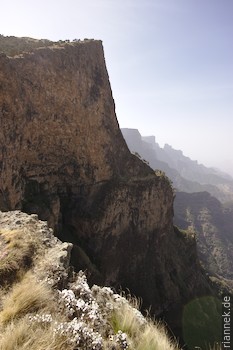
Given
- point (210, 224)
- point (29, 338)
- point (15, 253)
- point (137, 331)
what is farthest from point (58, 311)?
point (210, 224)

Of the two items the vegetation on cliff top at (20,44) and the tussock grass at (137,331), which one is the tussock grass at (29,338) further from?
the vegetation on cliff top at (20,44)

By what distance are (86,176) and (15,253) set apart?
33.5 metres

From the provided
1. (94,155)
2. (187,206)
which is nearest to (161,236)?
(94,155)

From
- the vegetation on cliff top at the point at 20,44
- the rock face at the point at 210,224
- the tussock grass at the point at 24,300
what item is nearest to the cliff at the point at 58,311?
the tussock grass at the point at 24,300

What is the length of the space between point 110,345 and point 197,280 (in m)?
55.2

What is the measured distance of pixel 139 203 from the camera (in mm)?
46156

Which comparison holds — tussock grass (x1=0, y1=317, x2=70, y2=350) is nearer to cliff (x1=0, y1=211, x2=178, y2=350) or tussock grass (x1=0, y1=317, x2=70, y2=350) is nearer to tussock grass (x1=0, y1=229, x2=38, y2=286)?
cliff (x1=0, y1=211, x2=178, y2=350)

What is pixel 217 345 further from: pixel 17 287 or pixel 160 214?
pixel 160 214

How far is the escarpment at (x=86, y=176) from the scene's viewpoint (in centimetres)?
2989

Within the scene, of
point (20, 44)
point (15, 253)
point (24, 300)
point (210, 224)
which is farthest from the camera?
point (210, 224)

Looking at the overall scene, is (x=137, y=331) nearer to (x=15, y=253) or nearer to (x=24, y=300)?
(x=24, y=300)

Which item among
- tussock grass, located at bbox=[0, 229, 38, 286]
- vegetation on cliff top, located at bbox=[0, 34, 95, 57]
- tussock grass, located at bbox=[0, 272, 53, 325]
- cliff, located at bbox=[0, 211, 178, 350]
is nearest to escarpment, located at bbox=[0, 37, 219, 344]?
vegetation on cliff top, located at bbox=[0, 34, 95, 57]

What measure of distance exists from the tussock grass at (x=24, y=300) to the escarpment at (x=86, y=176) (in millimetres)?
21466

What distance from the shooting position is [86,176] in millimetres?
39750
